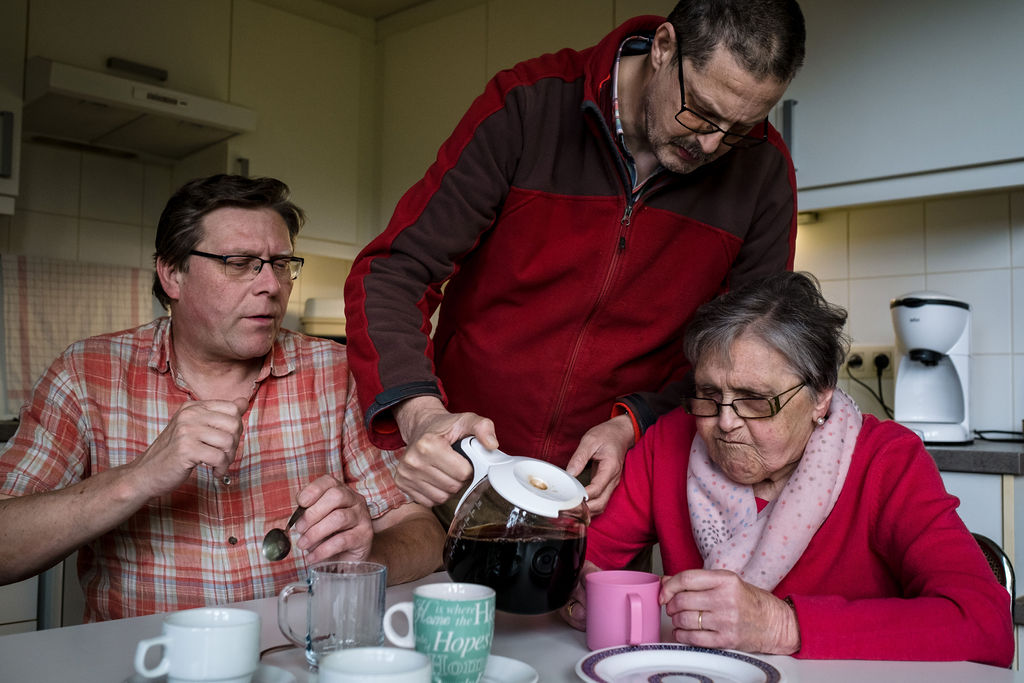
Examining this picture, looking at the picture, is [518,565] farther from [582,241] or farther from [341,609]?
[582,241]

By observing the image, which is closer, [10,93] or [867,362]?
[867,362]

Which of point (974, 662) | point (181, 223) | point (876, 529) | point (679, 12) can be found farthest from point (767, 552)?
point (181, 223)

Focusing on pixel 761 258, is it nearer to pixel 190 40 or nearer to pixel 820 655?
pixel 820 655

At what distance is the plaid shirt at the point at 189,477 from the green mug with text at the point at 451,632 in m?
0.67

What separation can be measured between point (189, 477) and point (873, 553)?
0.95 m

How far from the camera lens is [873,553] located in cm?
118

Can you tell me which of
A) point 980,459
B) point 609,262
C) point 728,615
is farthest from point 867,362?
point 728,615

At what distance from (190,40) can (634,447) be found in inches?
102

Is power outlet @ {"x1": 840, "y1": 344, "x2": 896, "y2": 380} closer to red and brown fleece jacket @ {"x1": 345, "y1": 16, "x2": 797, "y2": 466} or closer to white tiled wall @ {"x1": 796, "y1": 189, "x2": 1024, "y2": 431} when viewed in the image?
white tiled wall @ {"x1": 796, "y1": 189, "x2": 1024, "y2": 431}

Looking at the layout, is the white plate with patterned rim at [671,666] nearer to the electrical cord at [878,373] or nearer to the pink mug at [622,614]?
the pink mug at [622,614]

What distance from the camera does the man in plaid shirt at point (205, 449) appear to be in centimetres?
119

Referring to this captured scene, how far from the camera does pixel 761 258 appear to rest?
1.50m

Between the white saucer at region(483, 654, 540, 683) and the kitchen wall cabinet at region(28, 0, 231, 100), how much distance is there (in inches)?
110

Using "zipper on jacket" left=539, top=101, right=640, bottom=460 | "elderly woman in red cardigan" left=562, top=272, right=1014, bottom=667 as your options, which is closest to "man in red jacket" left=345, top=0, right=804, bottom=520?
"zipper on jacket" left=539, top=101, right=640, bottom=460
